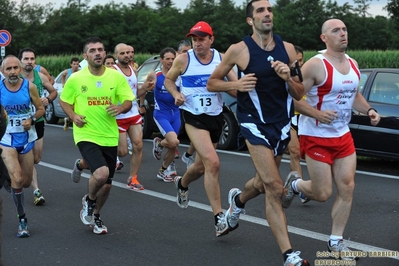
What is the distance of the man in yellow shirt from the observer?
7262 mm

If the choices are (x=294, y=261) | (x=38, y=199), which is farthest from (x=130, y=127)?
(x=294, y=261)

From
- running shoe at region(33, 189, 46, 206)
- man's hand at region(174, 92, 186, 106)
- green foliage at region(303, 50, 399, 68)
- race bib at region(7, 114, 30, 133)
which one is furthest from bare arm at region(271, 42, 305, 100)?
green foliage at region(303, 50, 399, 68)

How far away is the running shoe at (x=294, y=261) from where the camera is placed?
531 cm

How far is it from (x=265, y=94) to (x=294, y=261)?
55.7 inches

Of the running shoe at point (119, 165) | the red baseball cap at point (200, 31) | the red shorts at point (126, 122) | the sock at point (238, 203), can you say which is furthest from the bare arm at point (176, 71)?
the running shoe at point (119, 165)

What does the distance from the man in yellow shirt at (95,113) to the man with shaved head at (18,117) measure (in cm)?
67

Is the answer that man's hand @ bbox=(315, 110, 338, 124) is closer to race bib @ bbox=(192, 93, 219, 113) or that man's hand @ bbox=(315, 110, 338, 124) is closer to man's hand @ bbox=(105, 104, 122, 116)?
race bib @ bbox=(192, 93, 219, 113)

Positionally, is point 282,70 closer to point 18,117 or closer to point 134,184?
point 18,117

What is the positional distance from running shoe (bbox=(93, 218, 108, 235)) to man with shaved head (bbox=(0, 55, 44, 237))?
100 cm

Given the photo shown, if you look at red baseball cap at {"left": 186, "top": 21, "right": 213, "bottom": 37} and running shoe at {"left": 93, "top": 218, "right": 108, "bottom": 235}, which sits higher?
red baseball cap at {"left": 186, "top": 21, "right": 213, "bottom": 37}

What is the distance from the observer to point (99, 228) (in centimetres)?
728

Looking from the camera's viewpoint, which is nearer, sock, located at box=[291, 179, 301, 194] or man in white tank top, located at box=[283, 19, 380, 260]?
man in white tank top, located at box=[283, 19, 380, 260]

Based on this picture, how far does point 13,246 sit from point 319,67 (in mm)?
3373

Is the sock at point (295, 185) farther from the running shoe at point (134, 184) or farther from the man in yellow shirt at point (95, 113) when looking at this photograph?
the running shoe at point (134, 184)
